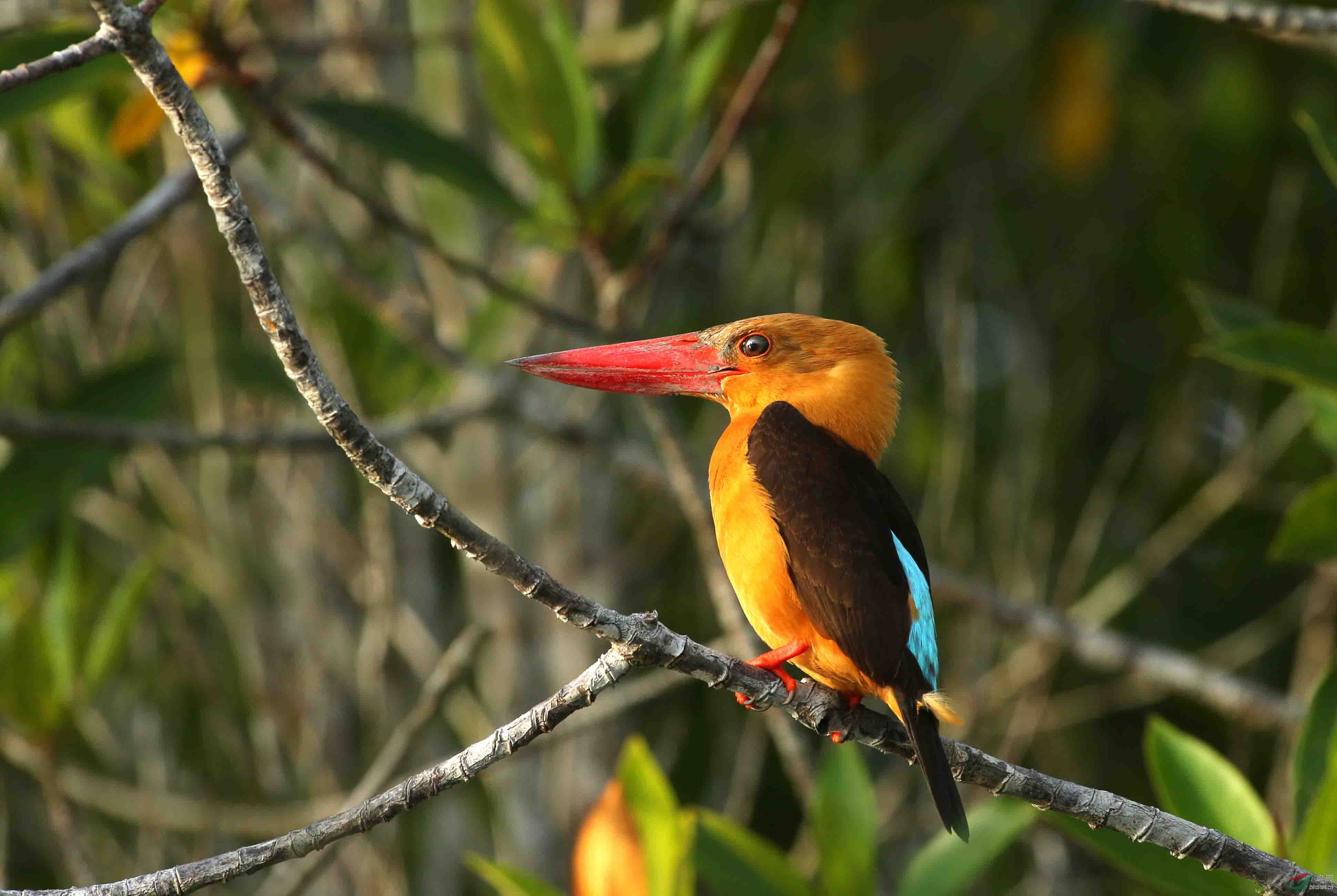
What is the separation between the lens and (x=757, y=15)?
4.11 meters

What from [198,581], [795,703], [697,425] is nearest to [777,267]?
[697,425]

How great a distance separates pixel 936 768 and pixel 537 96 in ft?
6.74

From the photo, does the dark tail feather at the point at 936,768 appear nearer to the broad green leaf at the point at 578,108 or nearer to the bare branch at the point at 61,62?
the bare branch at the point at 61,62

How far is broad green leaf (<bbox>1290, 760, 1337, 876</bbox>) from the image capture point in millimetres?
2271

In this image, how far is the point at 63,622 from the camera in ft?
11.3

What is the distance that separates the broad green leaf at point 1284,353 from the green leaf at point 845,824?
3.77 ft

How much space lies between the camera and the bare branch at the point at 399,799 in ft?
5.32

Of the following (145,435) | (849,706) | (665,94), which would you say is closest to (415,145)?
(665,94)

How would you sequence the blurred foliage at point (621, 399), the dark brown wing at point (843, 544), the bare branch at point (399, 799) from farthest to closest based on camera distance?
1. the blurred foliage at point (621, 399)
2. the dark brown wing at point (843, 544)
3. the bare branch at point (399, 799)

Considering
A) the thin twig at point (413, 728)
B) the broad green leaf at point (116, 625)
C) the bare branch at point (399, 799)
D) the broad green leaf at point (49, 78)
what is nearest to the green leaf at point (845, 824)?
the thin twig at point (413, 728)

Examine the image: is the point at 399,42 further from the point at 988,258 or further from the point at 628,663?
the point at 628,663

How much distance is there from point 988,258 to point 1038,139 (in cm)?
77

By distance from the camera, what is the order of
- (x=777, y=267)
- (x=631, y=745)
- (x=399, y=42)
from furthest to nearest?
1. (x=777, y=267)
2. (x=399, y=42)
3. (x=631, y=745)

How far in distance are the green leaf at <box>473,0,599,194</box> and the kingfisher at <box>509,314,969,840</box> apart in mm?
823
